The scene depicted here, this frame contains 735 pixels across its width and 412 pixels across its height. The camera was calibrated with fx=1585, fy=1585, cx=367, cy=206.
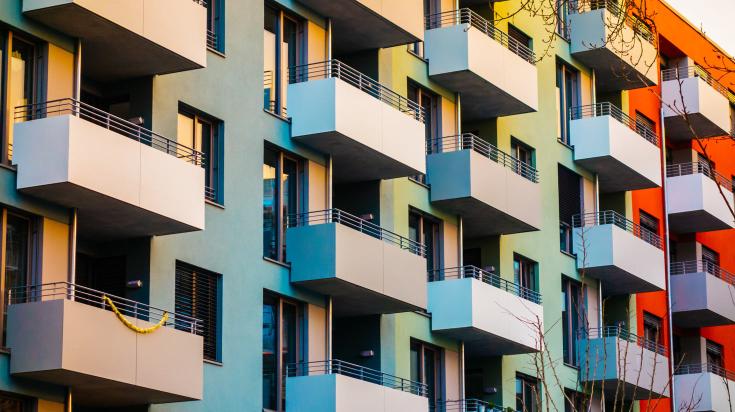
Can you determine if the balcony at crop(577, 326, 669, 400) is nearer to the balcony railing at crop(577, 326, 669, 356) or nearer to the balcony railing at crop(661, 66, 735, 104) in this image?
the balcony railing at crop(577, 326, 669, 356)

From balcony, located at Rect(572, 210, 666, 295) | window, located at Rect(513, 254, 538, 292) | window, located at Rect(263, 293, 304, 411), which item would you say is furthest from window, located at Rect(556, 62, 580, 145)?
window, located at Rect(263, 293, 304, 411)

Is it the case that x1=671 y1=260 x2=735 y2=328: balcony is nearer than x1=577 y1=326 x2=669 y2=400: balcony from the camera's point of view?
No

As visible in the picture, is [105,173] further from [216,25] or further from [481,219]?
[481,219]

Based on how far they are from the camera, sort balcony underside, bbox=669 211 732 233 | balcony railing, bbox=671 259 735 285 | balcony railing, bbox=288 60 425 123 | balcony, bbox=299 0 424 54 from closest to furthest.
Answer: balcony railing, bbox=288 60 425 123, balcony, bbox=299 0 424 54, balcony underside, bbox=669 211 732 233, balcony railing, bbox=671 259 735 285

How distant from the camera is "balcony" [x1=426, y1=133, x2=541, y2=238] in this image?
3950 centimetres

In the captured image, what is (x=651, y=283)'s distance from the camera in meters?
48.8

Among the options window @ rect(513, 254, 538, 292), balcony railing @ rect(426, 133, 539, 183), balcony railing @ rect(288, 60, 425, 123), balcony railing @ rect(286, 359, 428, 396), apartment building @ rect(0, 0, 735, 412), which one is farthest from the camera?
window @ rect(513, 254, 538, 292)

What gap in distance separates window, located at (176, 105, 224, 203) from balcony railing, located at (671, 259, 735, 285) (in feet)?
87.7

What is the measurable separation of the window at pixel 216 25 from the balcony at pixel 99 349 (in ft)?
19.9

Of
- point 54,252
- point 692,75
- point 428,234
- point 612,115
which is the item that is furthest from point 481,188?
point 692,75

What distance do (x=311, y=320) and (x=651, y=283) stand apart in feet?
59.0

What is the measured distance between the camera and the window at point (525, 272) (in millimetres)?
43781

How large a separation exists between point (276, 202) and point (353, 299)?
316cm

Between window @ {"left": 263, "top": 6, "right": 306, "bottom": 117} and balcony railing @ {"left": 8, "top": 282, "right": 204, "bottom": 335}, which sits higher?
window @ {"left": 263, "top": 6, "right": 306, "bottom": 117}
